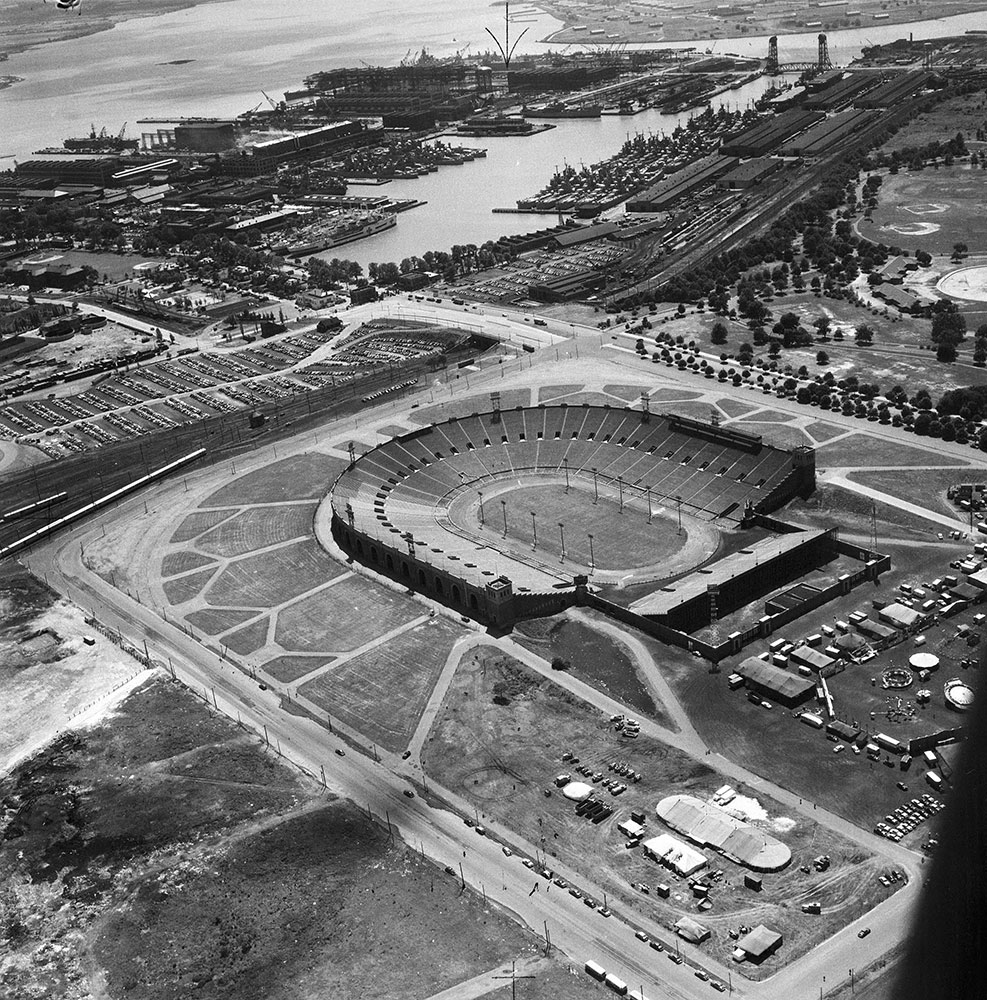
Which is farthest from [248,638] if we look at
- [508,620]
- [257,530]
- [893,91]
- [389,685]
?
[893,91]

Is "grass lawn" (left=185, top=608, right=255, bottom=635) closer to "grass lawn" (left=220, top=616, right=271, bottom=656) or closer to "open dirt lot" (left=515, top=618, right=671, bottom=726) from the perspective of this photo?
"grass lawn" (left=220, top=616, right=271, bottom=656)

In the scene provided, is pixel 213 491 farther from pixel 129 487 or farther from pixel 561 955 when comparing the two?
pixel 561 955

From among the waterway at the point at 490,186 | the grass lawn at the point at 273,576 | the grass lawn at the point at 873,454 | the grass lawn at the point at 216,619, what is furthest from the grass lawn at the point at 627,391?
the waterway at the point at 490,186

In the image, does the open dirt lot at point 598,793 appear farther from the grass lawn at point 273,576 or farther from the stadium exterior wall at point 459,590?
the grass lawn at point 273,576

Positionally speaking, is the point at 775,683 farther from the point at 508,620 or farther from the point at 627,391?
the point at 627,391

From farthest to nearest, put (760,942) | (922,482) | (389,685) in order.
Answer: (922,482) → (389,685) → (760,942)

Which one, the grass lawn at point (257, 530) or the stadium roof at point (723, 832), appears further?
the grass lawn at point (257, 530)
